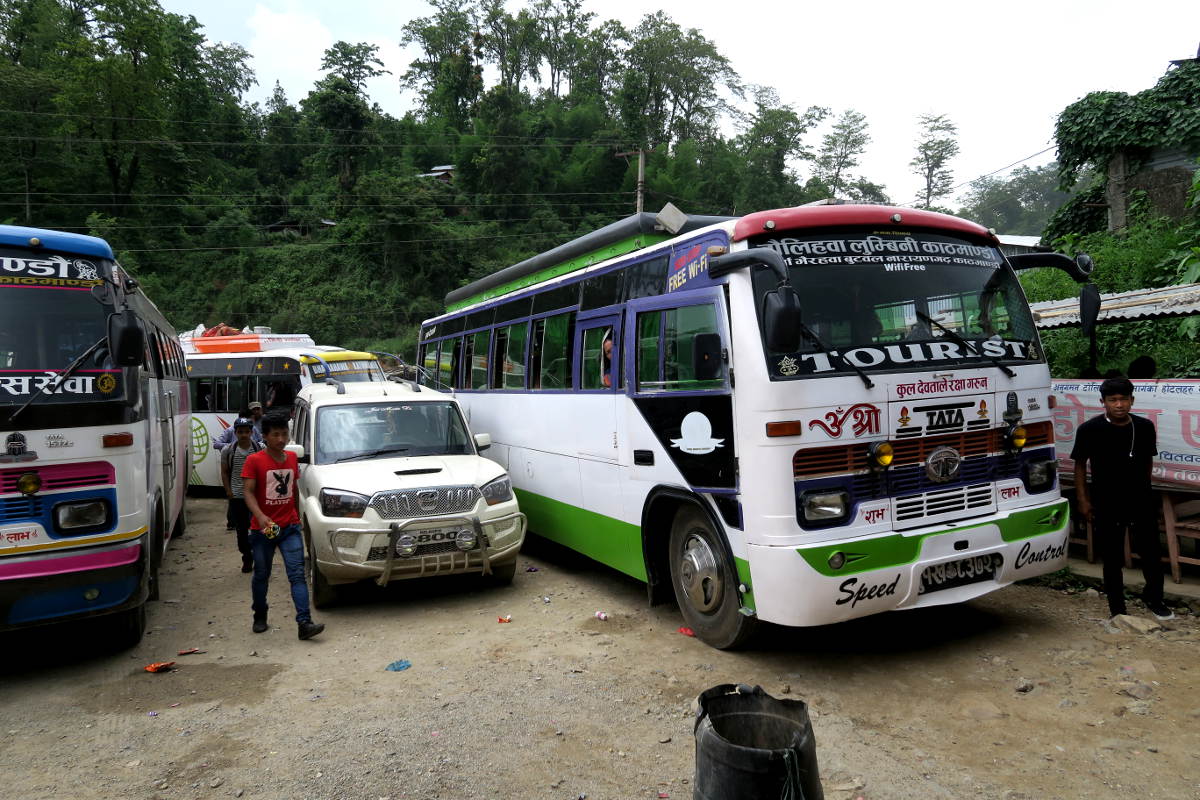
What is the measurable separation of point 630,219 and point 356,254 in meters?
45.9

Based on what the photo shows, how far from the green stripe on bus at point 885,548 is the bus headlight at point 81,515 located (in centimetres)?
472

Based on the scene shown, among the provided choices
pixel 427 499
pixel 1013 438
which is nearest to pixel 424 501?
pixel 427 499

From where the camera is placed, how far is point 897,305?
5086 millimetres

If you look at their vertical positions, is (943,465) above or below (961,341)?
below

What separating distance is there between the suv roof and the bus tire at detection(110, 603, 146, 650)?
2780 millimetres

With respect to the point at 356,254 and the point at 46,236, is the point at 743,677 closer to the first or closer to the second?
the point at 46,236

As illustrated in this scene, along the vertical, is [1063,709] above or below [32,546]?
below

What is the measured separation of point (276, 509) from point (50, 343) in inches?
77.2

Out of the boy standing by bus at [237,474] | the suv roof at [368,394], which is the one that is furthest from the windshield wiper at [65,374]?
the boy standing by bus at [237,474]

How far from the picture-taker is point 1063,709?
434cm

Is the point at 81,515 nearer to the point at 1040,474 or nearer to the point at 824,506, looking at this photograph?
the point at 824,506

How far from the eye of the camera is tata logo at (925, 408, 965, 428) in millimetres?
4957

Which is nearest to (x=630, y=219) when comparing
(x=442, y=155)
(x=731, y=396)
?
(x=731, y=396)

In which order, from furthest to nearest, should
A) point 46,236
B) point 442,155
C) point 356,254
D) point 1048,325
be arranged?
point 442,155 → point 356,254 → point 1048,325 → point 46,236
